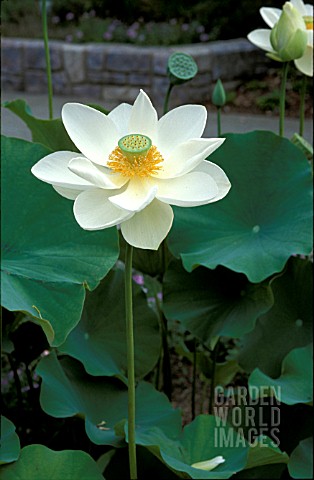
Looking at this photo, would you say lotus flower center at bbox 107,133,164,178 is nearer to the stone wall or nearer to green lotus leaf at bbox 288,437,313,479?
green lotus leaf at bbox 288,437,313,479

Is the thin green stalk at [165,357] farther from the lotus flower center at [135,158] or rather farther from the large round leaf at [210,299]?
the lotus flower center at [135,158]

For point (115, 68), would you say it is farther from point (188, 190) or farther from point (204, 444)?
point (188, 190)

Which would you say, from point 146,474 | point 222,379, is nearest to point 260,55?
point 222,379

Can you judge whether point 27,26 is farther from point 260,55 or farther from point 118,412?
point 118,412

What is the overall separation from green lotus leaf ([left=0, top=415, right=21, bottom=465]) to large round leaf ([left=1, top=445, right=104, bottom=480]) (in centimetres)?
1

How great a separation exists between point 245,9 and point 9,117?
199 cm

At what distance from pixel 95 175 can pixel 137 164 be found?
3.1 inches

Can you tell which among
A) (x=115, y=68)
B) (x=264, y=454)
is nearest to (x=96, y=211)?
(x=264, y=454)

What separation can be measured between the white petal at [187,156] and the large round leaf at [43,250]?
24 centimetres

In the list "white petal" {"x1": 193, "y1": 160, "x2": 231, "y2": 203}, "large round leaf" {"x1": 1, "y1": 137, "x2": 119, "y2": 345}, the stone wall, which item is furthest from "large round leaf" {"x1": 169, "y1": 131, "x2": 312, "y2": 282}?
the stone wall

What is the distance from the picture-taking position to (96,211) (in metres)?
0.78

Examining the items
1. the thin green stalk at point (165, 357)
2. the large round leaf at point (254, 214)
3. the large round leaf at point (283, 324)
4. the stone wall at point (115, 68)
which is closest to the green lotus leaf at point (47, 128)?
the large round leaf at point (254, 214)

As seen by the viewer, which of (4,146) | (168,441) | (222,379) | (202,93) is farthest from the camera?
(202,93)

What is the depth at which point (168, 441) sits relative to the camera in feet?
3.51
